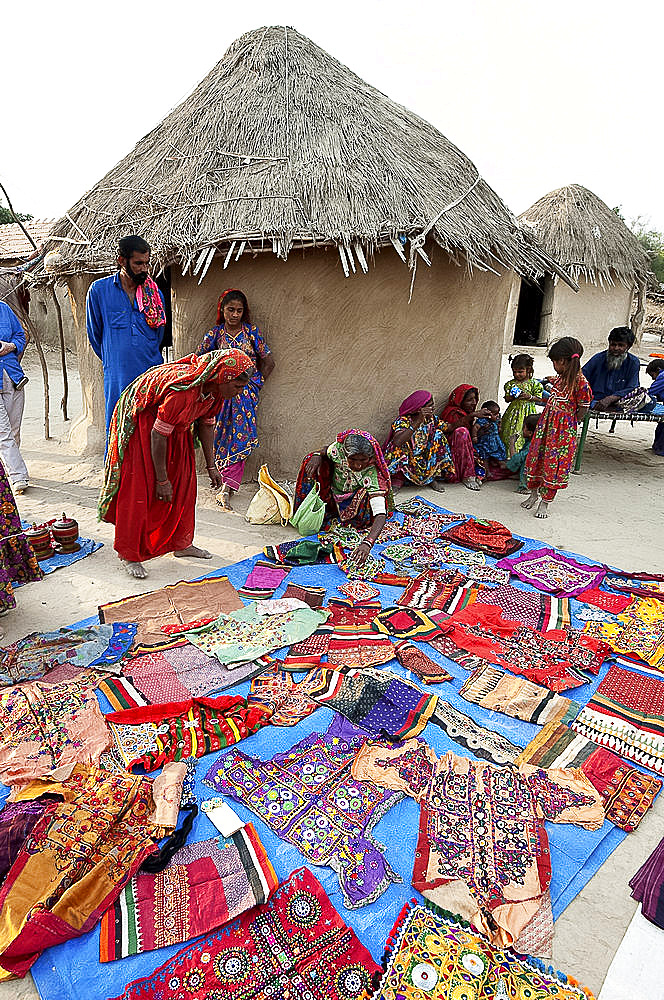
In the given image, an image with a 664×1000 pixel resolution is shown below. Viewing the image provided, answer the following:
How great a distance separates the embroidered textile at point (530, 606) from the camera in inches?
139

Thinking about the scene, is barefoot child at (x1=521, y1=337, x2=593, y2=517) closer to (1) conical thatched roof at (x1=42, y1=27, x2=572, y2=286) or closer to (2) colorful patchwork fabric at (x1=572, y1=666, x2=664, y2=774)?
(1) conical thatched roof at (x1=42, y1=27, x2=572, y2=286)

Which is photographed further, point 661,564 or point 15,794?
point 661,564

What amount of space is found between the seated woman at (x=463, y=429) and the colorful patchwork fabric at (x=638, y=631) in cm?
235

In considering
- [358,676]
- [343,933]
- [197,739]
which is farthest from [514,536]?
[343,933]

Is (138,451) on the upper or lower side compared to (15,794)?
upper

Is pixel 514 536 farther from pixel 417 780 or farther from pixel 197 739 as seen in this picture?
pixel 197 739

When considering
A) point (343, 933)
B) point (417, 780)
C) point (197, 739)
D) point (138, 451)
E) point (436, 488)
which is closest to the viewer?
point (343, 933)

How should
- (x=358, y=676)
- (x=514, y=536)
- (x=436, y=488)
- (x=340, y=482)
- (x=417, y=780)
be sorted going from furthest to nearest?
1. (x=436, y=488)
2. (x=514, y=536)
3. (x=340, y=482)
4. (x=358, y=676)
5. (x=417, y=780)

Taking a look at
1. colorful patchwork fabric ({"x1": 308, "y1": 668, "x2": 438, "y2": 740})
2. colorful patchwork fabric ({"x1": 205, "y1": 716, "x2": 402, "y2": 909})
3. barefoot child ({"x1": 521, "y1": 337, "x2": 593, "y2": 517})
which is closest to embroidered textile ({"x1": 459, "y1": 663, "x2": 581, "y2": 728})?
colorful patchwork fabric ({"x1": 308, "y1": 668, "x2": 438, "y2": 740})

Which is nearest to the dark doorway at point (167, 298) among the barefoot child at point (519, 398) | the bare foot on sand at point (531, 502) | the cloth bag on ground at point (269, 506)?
the cloth bag on ground at point (269, 506)

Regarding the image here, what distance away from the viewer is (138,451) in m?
3.79

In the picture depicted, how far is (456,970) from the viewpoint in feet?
5.77

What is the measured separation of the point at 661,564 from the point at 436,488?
1.99 metres

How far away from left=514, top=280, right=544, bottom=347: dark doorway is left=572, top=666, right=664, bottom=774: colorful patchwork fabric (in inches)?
515
